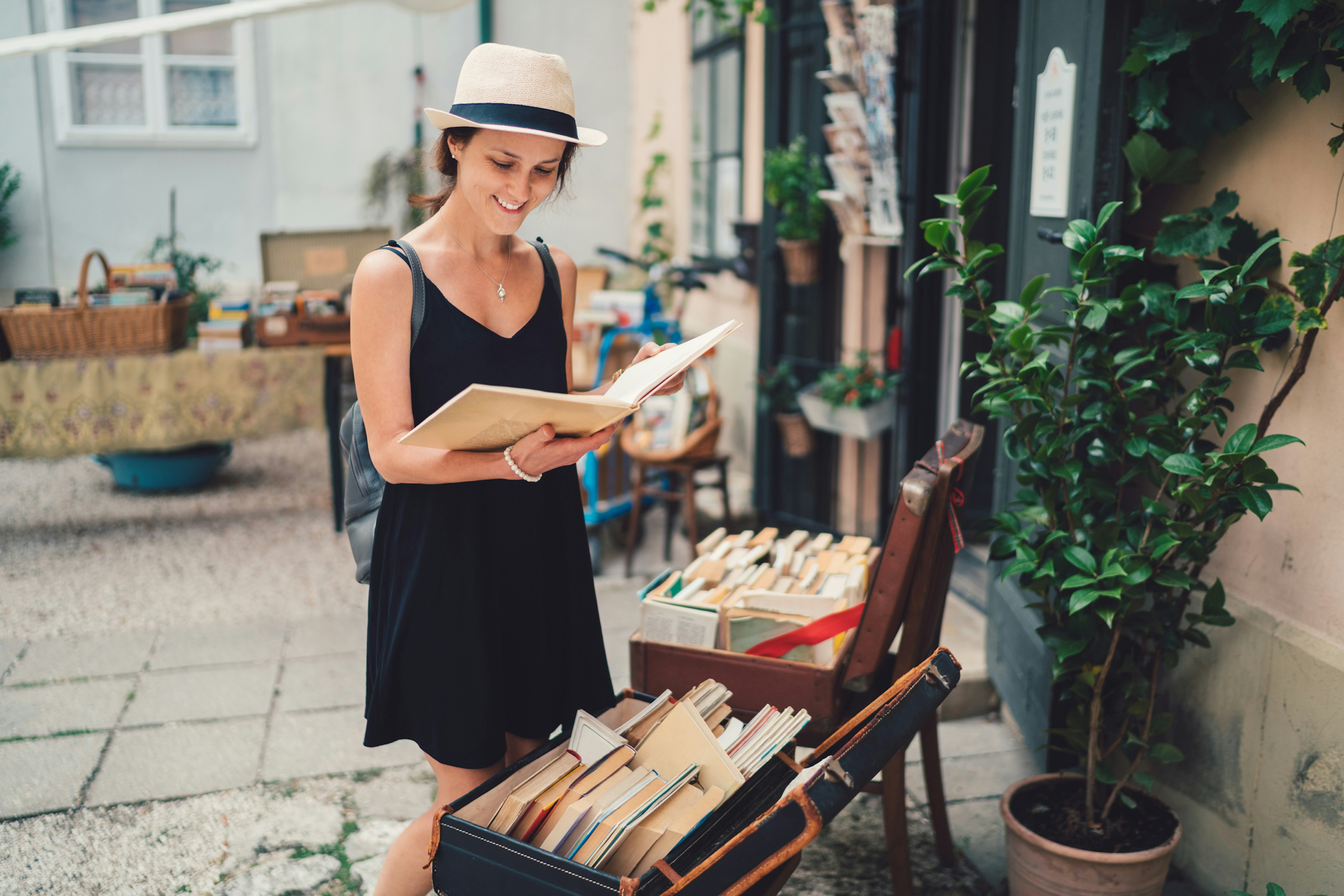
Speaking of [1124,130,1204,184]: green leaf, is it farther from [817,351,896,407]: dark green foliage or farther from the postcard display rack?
[817,351,896,407]: dark green foliage

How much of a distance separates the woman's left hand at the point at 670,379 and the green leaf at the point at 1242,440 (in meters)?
1.01

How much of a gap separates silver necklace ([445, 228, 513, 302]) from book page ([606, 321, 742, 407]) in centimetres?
26

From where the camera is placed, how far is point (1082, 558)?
211 cm

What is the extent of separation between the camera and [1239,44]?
2137 millimetres

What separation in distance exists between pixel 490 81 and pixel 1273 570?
6.30ft

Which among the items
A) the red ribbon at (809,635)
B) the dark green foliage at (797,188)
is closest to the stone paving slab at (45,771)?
the red ribbon at (809,635)

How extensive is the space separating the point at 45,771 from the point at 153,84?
7.15 meters

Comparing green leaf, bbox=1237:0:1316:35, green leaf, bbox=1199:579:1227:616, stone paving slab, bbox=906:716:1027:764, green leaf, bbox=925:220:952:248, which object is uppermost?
green leaf, bbox=1237:0:1316:35

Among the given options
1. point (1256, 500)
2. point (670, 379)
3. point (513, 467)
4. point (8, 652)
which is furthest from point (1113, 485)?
point (8, 652)

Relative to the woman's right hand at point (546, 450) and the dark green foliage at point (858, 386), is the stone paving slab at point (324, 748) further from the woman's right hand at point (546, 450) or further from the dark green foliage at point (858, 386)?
the dark green foliage at point (858, 386)

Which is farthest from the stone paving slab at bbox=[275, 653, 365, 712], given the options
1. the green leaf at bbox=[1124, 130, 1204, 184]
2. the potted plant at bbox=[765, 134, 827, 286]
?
the green leaf at bbox=[1124, 130, 1204, 184]

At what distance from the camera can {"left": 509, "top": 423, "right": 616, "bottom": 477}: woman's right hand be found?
156 centimetres

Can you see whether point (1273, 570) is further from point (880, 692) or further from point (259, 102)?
point (259, 102)

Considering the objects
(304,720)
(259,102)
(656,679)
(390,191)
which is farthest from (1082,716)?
(259,102)
